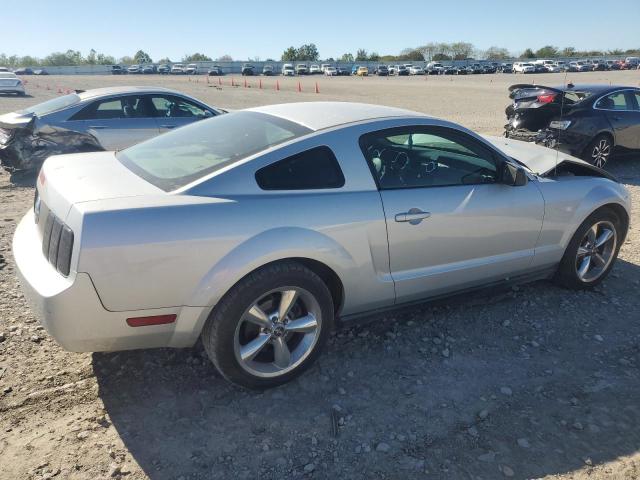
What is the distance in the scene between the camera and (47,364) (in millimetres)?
3266

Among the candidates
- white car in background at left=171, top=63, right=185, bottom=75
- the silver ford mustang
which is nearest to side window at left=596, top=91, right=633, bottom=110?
the silver ford mustang

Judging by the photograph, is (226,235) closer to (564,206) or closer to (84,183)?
(84,183)

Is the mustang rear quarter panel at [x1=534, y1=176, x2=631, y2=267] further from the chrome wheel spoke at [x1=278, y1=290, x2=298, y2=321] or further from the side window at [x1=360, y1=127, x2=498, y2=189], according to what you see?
the chrome wheel spoke at [x1=278, y1=290, x2=298, y2=321]

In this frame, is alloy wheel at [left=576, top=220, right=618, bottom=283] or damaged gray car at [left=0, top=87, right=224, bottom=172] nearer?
alloy wheel at [left=576, top=220, right=618, bottom=283]

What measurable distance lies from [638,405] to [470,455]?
1.21 meters

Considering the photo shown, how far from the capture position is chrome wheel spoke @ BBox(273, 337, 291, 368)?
306 centimetres

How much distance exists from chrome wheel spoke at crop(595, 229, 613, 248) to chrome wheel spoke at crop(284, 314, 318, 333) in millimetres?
2814

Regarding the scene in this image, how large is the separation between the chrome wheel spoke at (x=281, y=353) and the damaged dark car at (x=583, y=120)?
293 inches

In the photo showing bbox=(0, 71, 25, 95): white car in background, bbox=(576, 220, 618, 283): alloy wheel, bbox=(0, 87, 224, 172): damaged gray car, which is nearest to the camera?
bbox=(576, 220, 618, 283): alloy wheel

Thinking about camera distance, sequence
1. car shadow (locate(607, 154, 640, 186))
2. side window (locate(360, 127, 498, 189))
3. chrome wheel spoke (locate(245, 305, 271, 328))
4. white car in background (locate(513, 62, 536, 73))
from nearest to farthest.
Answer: chrome wheel spoke (locate(245, 305, 271, 328)) < side window (locate(360, 127, 498, 189)) < car shadow (locate(607, 154, 640, 186)) < white car in background (locate(513, 62, 536, 73))

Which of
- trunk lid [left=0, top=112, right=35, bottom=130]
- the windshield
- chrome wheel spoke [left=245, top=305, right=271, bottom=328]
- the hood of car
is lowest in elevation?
chrome wheel spoke [left=245, top=305, right=271, bottom=328]

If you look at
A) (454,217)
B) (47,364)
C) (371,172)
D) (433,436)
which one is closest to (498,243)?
(454,217)

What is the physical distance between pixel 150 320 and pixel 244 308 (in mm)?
488

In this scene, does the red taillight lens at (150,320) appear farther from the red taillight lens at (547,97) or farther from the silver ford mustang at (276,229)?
the red taillight lens at (547,97)
